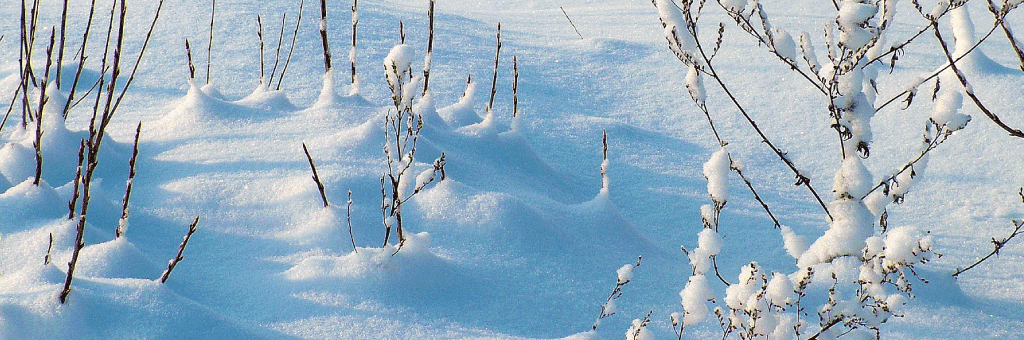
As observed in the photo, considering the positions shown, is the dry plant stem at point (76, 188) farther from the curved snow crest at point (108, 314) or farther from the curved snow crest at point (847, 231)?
Answer: the curved snow crest at point (847, 231)

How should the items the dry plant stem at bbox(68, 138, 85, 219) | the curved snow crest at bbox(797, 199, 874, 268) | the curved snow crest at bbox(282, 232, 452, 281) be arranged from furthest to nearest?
the curved snow crest at bbox(282, 232, 452, 281) < the dry plant stem at bbox(68, 138, 85, 219) < the curved snow crest at bbox(797, 199, 874, 268)

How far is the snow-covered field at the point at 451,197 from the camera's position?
148 centimetres

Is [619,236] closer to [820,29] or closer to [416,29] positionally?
[416,29]

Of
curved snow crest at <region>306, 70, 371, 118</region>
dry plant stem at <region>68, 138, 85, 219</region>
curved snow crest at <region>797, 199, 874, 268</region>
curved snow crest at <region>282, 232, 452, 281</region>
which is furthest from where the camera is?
curved snow crest at <region>306, 70, 371, 118</region>

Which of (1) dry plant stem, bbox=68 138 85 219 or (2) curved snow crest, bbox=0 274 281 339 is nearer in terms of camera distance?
(2) curved snow crest, bbox=0 274 281 339

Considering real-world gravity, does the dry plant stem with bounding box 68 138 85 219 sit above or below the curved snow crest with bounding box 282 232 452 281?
above

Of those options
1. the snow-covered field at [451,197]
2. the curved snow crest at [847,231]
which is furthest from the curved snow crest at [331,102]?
the curved snow crest at [847,231]

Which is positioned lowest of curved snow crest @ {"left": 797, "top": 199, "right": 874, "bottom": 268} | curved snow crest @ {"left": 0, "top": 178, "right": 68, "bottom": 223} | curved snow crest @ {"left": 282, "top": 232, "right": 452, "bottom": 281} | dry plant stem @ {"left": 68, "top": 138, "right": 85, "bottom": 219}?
curved snow crest @ {"left": 282, "top": 232, "right": 452, "bottom": 281}

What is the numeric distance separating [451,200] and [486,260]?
22 cm

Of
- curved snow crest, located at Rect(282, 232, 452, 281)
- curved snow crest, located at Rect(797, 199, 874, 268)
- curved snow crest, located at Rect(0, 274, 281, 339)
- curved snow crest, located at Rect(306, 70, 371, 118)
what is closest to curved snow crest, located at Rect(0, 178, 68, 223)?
curved snow crest, located at Rect(0, 274, 281, 339)

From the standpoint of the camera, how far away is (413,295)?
5.10 feet

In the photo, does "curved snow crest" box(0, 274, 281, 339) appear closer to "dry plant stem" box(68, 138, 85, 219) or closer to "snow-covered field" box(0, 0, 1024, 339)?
"snow-covered field" box(0, 0, 1024, 339)

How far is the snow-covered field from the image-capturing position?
4.87 feet

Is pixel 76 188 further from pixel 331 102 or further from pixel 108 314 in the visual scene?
pixel 331 102
